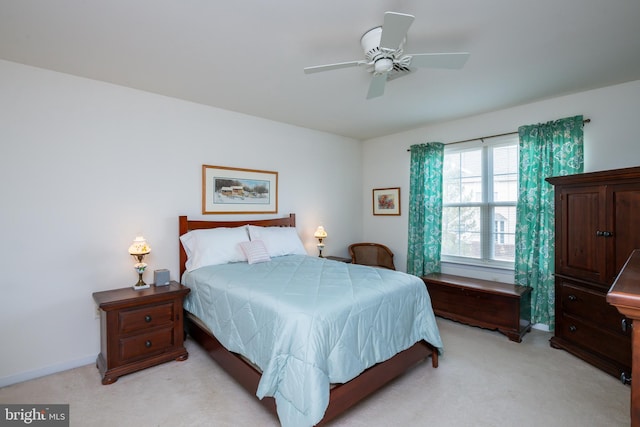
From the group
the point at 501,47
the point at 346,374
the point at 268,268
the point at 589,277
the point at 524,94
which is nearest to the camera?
the point at 346,374

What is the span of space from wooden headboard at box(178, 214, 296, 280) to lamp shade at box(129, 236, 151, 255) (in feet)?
1.49

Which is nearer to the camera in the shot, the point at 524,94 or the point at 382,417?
the point at 382,417

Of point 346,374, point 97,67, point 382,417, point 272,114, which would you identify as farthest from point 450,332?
point 97,67

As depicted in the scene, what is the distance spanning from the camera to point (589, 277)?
2.68 metres

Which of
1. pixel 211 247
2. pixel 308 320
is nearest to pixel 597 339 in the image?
pixel 308 320

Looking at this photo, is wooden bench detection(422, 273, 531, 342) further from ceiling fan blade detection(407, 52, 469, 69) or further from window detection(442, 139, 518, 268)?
ceiling fan blade detection(407, 52, 469, 69)

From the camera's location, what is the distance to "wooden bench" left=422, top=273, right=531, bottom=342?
10.4 feet

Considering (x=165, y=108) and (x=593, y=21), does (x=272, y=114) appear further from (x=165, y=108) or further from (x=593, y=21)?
(x=593, y=21)

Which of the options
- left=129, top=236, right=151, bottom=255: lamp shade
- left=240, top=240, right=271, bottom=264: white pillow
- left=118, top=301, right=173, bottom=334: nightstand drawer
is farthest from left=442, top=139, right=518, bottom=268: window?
left=129, top=236, right=151, bottom=255: lamp shade

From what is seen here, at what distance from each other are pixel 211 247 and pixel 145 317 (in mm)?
857

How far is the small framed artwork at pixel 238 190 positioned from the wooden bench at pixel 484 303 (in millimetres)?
2346

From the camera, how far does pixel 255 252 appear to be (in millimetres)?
3244

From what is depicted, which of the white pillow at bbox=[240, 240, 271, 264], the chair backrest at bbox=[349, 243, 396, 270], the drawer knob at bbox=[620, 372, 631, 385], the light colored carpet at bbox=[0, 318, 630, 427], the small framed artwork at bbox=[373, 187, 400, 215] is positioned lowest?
the light colored carpet at bbox=[0, 318, 630, 427]

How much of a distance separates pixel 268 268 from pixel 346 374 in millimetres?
1387
